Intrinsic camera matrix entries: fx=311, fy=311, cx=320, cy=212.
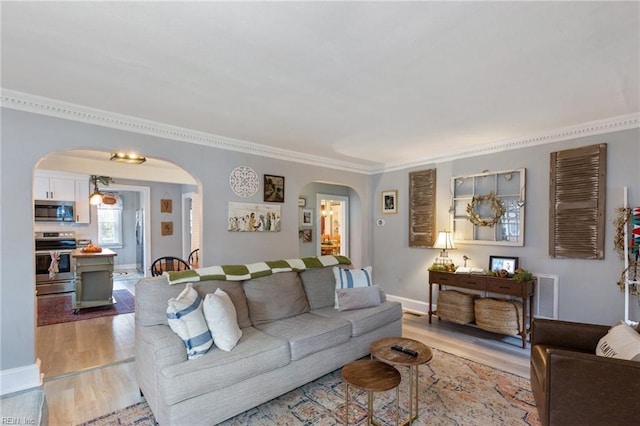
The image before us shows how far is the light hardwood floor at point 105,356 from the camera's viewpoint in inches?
95.4

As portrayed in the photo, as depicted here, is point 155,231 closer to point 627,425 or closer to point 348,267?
point 348,267

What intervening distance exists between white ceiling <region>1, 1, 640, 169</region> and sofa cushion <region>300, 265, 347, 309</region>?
1.64 meters

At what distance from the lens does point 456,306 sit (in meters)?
4.05

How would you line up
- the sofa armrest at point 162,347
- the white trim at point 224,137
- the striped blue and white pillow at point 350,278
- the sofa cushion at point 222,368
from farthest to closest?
the striped blue and white pillow at point 350,278
the white trim at point 224,137
the sofa armrest at point 162,347
the sofa cushion at point 222,368

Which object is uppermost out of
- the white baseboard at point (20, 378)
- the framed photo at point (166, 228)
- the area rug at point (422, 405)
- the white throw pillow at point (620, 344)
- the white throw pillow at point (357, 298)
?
the framed photo at point (166, 228)

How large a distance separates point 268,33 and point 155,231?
661cm

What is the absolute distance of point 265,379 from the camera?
7.50 feet

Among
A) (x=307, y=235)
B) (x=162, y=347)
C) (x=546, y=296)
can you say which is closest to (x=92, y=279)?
(x=307, y=235)

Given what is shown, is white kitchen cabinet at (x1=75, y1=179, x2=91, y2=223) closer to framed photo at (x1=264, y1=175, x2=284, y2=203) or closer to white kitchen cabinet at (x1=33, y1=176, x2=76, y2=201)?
white kitchen cabinet at (x1=33, y1=176, x2=76, y2=201)

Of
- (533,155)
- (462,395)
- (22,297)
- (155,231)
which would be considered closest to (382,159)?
(533,155)

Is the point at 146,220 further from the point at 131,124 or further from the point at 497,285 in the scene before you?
the point at 497,285

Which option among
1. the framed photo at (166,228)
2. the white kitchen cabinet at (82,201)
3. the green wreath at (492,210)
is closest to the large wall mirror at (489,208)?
the green wreath at (492,210)

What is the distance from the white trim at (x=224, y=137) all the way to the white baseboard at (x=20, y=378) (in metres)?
2.19

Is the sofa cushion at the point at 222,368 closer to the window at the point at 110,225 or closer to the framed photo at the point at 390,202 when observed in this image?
the framed photo at the point at 390,202
